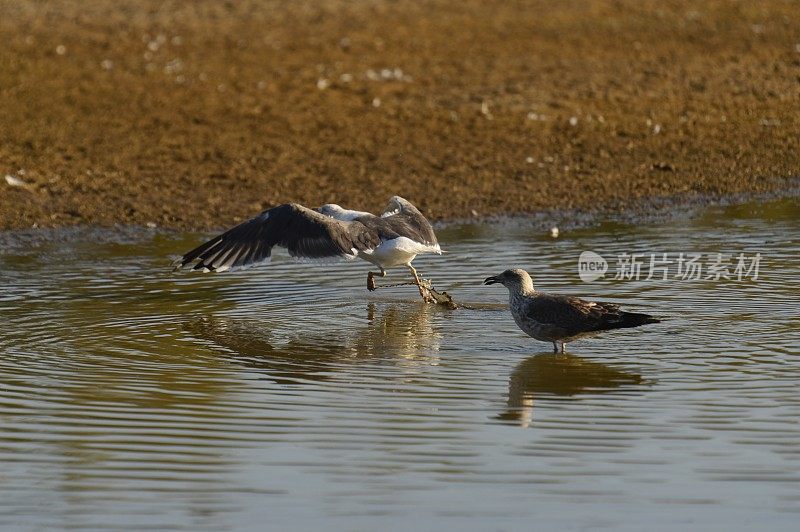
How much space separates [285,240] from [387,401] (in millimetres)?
3016

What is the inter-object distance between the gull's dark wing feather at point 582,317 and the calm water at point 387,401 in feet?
0.67

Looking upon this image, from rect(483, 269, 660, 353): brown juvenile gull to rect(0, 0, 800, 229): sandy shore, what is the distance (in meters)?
4.93

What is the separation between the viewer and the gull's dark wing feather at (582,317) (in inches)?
358

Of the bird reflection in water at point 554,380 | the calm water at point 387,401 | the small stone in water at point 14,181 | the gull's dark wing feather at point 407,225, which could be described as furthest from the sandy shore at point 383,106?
the bird reflection in water at point 554,380

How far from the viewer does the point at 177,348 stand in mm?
9438

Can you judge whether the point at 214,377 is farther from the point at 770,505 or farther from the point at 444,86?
the point at 444,86

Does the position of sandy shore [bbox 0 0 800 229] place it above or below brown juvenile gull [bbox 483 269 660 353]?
above

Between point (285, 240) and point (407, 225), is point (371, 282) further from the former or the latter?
point (285, 240)

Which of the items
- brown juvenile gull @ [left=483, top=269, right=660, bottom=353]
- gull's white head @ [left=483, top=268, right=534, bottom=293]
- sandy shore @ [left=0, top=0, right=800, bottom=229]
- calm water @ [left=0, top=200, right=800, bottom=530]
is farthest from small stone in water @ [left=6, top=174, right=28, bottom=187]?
brown juvenile gull @ [left=483, top=269, right=660, bottom=353]

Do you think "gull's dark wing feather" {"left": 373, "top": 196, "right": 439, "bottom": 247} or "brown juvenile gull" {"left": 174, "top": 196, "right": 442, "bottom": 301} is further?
"gull's dark wing feather" {"left": 373, "top": 196, "right": 439, "bottom": 247}

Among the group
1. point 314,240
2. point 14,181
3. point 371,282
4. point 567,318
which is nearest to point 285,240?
point 314,240

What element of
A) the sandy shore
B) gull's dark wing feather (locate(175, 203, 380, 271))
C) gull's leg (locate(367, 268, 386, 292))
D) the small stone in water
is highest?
the sandy shore

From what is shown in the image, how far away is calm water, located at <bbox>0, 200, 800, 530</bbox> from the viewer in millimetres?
6137

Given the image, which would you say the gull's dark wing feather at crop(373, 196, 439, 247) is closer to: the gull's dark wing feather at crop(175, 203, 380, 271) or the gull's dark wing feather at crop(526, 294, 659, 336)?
the gull's dark wing feather at crop(175, 203, 380, 271)
